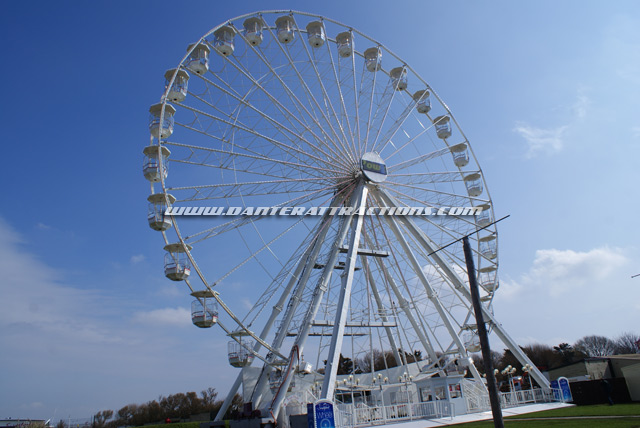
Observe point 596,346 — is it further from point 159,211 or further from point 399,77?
point 159,211

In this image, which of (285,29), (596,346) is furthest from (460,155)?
(596,346)

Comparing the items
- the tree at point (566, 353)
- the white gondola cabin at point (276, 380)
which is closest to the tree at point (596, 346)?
the tree at point (566, 353)

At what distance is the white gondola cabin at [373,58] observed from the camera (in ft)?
92.1

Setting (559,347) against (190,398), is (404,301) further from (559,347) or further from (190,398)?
(559,347)

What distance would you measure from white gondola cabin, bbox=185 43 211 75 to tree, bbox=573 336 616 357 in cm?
7861

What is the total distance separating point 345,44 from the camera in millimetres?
26672

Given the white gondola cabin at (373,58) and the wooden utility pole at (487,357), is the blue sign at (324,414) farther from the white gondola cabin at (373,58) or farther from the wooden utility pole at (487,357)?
the white gondola cabin at (373,58)

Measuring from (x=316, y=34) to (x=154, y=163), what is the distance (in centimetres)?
1109

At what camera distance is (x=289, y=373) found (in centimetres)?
2059

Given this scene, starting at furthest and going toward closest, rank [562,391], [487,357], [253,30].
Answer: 1. [562,391]
2. [253,30]
3. [487,357]

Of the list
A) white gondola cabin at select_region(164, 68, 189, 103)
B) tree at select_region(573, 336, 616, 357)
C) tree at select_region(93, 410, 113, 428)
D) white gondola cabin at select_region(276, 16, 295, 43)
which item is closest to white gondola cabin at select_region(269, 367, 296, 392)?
white gondola cabin at select_region(164, 68, 189, 103)

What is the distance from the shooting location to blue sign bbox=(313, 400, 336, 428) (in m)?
17.3

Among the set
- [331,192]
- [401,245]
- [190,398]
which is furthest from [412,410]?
[190,398]

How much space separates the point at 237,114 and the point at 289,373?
12140mm
